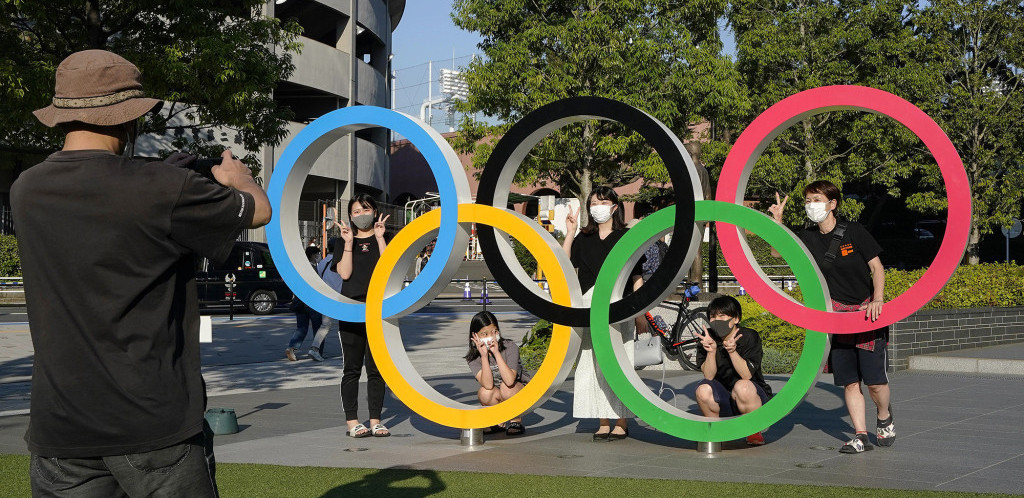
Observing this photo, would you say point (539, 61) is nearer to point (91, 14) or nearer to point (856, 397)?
point (91, 14)

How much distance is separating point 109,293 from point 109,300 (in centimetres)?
2

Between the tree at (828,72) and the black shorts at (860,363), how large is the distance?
935 inches

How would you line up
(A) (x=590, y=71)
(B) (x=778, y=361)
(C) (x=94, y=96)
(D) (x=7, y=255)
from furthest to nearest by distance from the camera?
(D) (x=7, y=255) < (A) (x=590, y=71) < (B) (x=778, y=361) < (C) (x=94, y=96)

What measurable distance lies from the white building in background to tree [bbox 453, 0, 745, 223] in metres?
11.2

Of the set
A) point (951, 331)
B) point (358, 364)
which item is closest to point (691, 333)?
point (951, 331)

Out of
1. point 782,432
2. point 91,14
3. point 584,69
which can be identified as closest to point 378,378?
point 782,432

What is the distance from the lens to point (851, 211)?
31.5 meters

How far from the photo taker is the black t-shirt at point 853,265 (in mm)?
7520

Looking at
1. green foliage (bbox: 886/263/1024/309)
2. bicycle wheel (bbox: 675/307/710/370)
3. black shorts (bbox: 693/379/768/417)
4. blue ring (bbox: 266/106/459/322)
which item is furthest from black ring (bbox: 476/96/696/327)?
green foliage (bbox: 886/263/1024/309)

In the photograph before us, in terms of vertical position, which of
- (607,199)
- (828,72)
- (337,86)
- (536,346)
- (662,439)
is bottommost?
(662,439)

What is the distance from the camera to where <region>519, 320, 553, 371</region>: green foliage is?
13.0 m

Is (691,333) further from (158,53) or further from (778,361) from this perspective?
(158,53)

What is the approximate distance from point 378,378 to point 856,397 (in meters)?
3.67

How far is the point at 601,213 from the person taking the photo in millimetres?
8203
